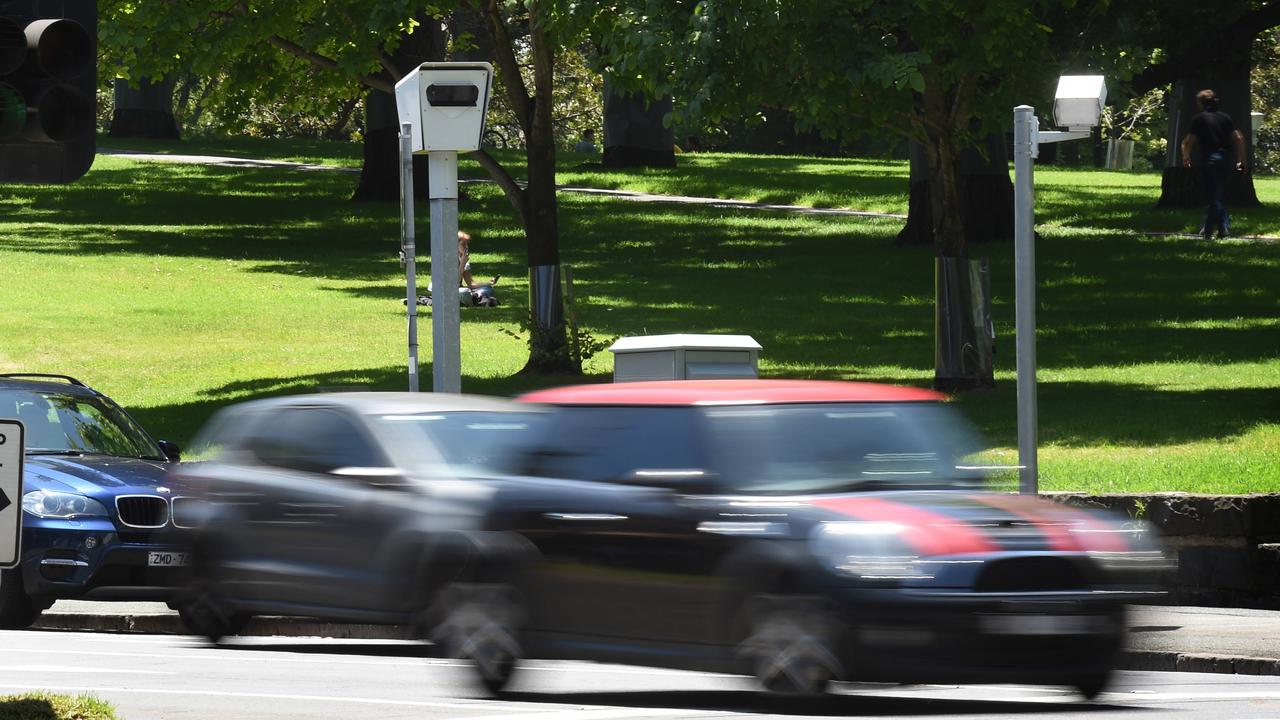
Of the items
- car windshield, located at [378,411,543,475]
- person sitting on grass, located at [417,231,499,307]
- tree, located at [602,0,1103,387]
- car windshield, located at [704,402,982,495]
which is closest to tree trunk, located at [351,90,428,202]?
person sitting on grass, located at [417,231,499,307]

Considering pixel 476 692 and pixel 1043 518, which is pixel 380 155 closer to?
pixel 476 692

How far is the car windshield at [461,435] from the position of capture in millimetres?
11258

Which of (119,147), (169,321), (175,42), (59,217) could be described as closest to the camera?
(175,42)

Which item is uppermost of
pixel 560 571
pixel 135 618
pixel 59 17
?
pixel 59 17

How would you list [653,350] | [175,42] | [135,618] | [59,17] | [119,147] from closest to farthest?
1. [59,17]
2. [135,618]
3. [653,350]
4. [175,42]
5. [119,147]

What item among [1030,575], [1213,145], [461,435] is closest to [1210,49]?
[1213,145]

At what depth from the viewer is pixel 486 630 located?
412 inches

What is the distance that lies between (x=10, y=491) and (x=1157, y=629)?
7.33 meters

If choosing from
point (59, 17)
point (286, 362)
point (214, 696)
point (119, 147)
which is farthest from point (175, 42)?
point (119, 147)

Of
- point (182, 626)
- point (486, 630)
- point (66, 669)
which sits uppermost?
point (486, 630)

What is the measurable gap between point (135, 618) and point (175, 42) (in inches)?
458

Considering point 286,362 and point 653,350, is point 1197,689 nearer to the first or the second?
point 653,350

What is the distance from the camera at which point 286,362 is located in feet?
87.5

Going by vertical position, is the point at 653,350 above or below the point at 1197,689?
above
